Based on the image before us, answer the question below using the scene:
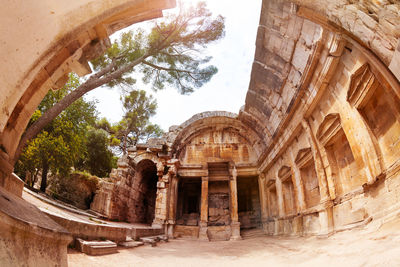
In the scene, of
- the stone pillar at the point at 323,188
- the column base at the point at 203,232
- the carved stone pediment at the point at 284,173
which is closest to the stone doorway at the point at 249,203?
the column base at the point at 203,232

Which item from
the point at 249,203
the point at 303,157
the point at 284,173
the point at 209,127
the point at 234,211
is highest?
the point at 209,127

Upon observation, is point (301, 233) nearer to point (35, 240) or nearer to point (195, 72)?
point (35, 240)

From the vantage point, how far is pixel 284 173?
27.9 ft

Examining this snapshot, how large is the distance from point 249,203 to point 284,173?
4822 mm

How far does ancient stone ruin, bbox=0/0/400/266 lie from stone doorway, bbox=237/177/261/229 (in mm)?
62

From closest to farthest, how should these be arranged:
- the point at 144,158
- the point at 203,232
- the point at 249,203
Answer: the point at 203,232
the point at 144,158
the point at 249,203

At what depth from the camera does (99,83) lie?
7.88 meters

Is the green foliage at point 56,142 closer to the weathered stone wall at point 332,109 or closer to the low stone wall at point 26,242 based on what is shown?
the low stone wall at point 26,242

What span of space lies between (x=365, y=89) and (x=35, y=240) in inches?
211

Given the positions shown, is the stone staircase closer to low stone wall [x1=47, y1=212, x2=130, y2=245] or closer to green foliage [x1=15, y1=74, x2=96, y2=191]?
low stone wall [x1=47, y1=212, x2=130, y2=245]

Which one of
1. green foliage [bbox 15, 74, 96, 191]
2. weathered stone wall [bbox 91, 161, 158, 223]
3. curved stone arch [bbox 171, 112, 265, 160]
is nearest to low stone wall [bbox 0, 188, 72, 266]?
green foliage [bbox 15, 74, 96, 191]

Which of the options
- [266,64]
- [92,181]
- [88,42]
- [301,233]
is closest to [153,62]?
[266,64]

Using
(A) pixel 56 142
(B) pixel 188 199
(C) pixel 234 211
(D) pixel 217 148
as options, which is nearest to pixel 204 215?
(C) pixel 234 211

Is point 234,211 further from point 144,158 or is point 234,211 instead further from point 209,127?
point 144,158
